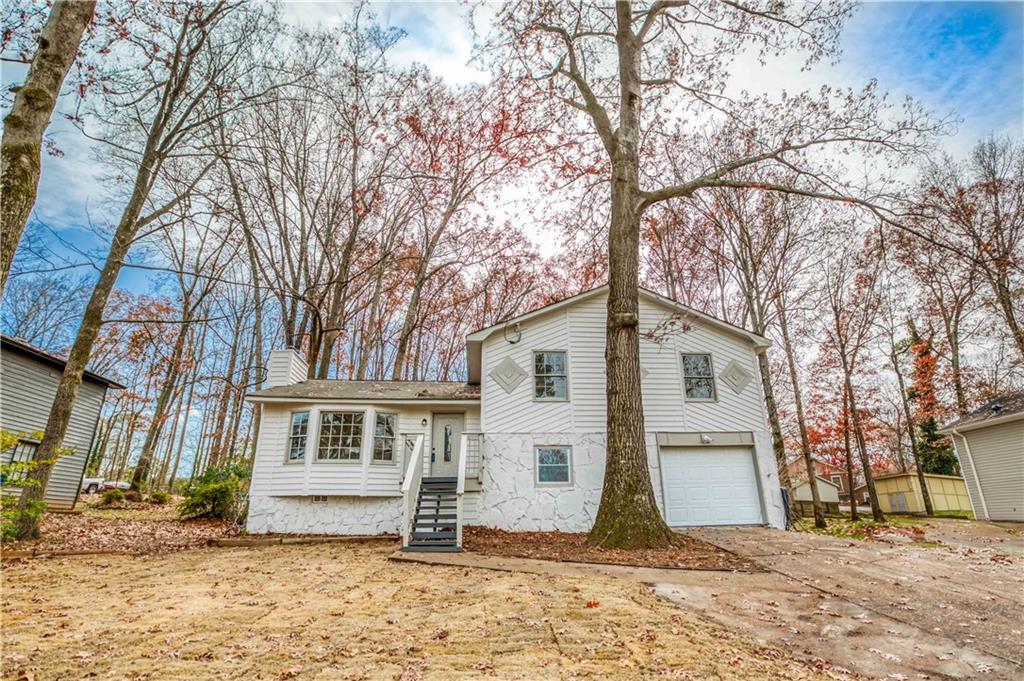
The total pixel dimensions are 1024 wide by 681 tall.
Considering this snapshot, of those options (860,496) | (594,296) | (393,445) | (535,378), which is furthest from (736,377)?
(860,496)

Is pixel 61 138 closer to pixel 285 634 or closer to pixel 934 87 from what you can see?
pixel 285 634

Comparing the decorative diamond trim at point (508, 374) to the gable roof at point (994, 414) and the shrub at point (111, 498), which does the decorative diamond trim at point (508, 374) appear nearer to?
the gable roof at point (994, 414)

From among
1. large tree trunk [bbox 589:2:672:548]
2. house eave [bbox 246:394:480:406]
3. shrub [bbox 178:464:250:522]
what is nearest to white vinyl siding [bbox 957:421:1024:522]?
large tree trunk [bbox 589:2:672:548]

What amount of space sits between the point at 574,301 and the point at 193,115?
33.1 feet

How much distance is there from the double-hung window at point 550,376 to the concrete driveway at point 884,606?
5222mm

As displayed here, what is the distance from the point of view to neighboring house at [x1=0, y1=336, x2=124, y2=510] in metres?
13.0

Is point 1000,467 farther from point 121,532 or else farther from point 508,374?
point 121,532

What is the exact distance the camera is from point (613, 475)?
8.73 metres

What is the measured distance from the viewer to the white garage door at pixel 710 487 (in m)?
11.3

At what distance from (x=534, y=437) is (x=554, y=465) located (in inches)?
32.0

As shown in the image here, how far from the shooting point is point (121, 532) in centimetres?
1112

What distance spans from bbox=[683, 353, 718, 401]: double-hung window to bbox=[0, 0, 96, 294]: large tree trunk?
1197 cm

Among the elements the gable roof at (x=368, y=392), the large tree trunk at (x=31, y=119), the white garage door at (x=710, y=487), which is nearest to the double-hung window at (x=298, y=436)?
the gable roof at (x=368, y=392)

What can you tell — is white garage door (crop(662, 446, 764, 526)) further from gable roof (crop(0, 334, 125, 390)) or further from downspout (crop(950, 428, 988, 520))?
gable roof (crop(0, 334, 125, 390))
